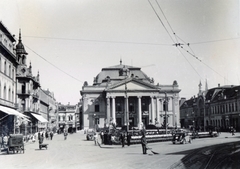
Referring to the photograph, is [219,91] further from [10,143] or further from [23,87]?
[10,143]

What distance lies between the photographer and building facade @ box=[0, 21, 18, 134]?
3155 centimetres

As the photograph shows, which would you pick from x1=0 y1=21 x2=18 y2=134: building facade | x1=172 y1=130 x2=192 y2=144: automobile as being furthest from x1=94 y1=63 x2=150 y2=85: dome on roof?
x1=172 y1=130 x2=192 y2=144: automobile

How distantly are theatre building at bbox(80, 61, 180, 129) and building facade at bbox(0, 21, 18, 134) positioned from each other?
3877 centimetres

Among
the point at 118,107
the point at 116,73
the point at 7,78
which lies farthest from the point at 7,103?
the point at 116,73

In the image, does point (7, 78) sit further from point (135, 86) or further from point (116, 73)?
point (116, 73)

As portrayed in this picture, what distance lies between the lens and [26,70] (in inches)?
2250

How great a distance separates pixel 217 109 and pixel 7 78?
179 feet

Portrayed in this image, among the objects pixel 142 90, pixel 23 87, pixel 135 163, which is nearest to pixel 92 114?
pixel 142 90

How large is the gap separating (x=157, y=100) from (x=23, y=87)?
118ft

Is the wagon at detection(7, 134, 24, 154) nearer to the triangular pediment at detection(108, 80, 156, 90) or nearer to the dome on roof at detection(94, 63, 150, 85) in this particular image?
the triangular pediment at detection(108, 80, 156, 90)

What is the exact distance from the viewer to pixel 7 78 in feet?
112

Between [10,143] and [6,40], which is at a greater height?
[6,40]

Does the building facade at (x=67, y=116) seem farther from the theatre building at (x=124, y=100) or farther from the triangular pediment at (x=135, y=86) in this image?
the triangular pediment at (x=135, y=86)

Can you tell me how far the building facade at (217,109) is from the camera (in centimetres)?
6294
